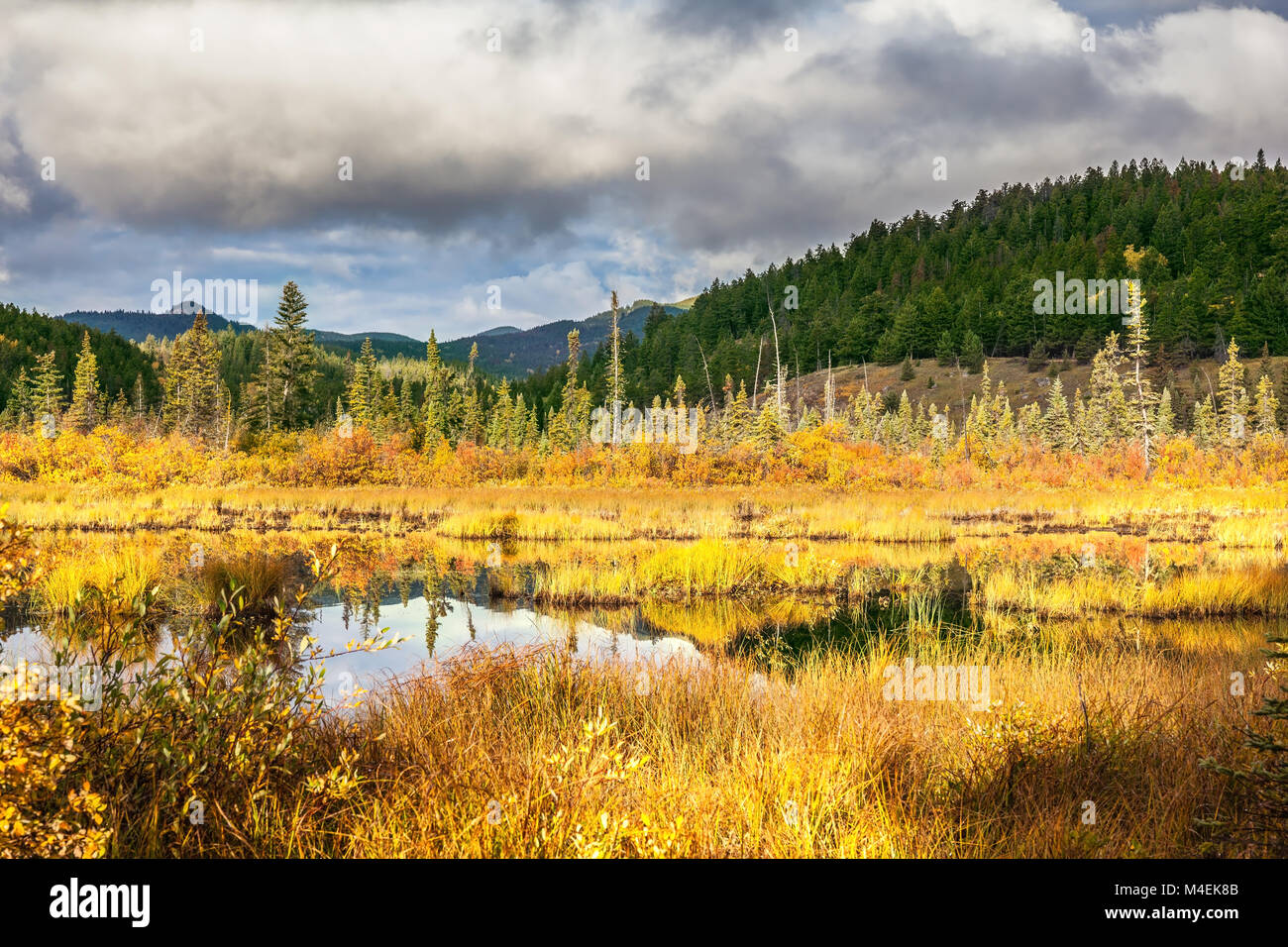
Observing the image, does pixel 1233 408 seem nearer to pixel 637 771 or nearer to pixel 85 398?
pixel 637 771

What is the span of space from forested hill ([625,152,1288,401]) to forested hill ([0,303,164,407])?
8586cm

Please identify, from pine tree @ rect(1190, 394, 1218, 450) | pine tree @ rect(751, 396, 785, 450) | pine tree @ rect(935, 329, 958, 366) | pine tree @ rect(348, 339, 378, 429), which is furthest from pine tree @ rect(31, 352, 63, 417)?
pine tree @ rect(935, 329, 958, 366)

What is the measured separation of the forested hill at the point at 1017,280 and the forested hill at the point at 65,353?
85863 millimetres

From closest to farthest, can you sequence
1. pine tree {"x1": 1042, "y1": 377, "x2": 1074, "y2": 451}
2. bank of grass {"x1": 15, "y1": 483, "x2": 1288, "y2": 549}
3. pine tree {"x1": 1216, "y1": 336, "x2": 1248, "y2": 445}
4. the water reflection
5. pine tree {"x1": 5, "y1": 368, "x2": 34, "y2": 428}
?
the water reflection < bank of grass {"x1": 15, "y1": 483, "x2": 1288, "y2": 549} < pine tree {"x1": 1216, "y1": 336, "x2": 1248, "y2": 445} < pine tree {"x1": 1042, "y1": 377, "x2": 1074, "y2": 451} < pine tree {"x1": 5, "y1": 368, "x2": 34, "y2": 428}

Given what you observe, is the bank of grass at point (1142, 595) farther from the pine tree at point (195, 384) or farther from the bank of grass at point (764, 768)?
the pine tree at point (195, 384)

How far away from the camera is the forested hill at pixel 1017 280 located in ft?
303

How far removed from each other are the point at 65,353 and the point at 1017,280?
159121 millimetres

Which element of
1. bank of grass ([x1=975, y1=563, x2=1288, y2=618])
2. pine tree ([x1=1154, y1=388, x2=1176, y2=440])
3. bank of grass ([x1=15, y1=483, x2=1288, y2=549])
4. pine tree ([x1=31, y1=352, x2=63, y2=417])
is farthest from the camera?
pine tree ([x1=31, y1=352, x2=63, y2=417])

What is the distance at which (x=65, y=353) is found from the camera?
127m

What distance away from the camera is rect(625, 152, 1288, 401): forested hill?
92.5 metres

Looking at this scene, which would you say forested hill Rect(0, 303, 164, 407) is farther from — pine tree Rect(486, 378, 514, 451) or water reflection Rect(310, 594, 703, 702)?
water reflection Rect(310, 594, 703, 702)

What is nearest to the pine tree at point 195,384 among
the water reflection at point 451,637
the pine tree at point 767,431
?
the pine tree at point 767,431

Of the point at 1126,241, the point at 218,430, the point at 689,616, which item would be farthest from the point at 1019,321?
the point at 689,616

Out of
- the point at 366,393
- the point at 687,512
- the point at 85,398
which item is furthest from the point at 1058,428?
the point at 85,398
